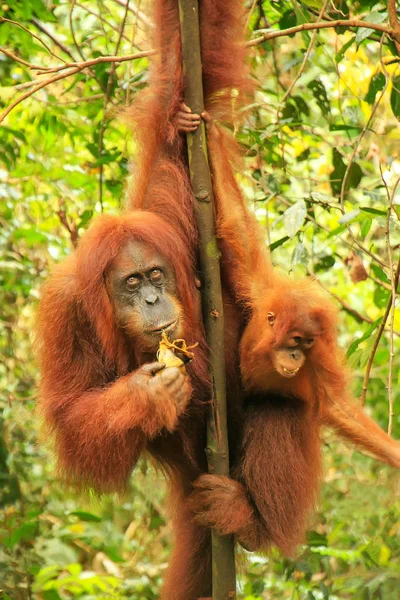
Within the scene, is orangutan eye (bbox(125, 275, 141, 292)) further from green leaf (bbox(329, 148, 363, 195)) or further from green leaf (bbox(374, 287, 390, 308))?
green leaf (bbox(374, 287, 390, 308))

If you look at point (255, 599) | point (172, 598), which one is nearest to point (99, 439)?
point (172, 598)

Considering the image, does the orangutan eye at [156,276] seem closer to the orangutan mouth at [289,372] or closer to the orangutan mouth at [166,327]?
the orangutan mouth at [166,327]

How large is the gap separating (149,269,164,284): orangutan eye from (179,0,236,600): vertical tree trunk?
16cm

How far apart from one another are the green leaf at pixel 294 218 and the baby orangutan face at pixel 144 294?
21.1 inches

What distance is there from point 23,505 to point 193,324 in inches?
94.3

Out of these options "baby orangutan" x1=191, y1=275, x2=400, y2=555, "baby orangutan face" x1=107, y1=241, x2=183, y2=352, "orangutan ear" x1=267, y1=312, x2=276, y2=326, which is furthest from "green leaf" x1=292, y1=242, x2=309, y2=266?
"baby orangutan face" x1=107, y1=241, x2=183, y2=352

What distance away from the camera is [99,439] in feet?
9.55

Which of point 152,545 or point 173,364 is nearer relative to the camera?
point 173,364

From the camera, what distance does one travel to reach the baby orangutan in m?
3.01

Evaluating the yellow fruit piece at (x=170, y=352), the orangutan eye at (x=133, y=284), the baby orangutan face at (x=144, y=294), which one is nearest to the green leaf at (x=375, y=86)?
the baby orangutan face at (x=144, y=294)

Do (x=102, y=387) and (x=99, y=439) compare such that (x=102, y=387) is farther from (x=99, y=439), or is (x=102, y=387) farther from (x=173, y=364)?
(x=173, y=364)

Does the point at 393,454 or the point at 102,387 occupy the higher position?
the point at 102,387

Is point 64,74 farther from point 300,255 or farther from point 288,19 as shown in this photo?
point 288,19

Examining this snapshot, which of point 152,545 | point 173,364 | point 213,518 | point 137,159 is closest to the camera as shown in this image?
point 173,364
